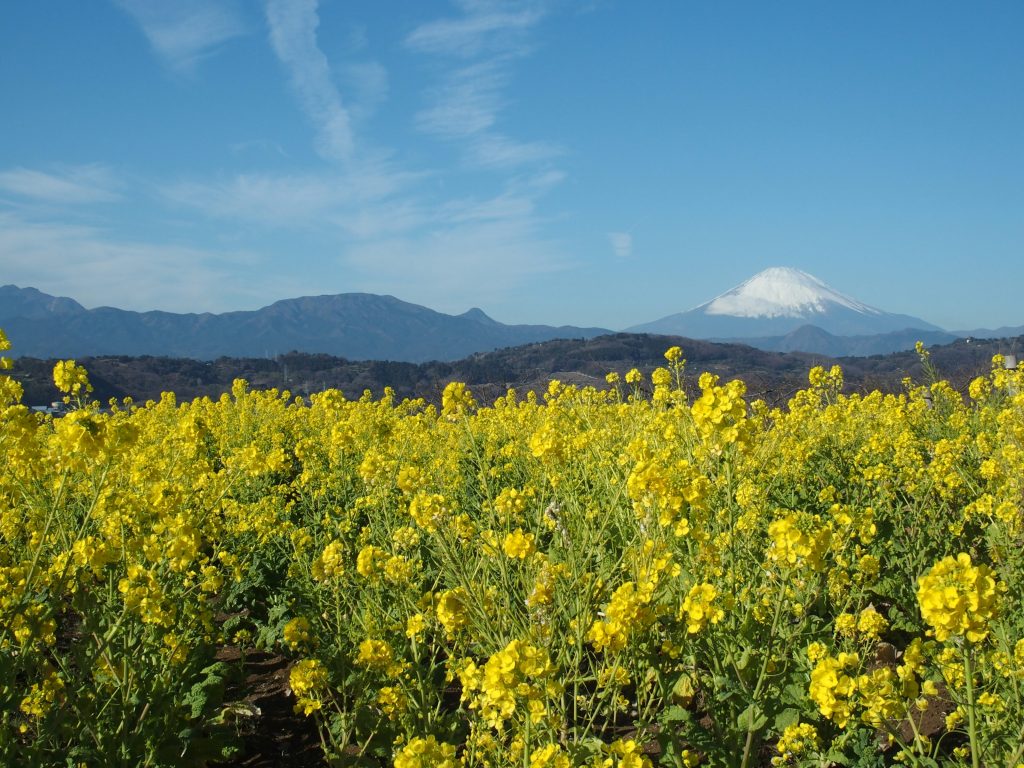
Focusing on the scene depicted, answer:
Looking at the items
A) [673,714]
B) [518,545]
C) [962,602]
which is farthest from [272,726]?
[962,602]

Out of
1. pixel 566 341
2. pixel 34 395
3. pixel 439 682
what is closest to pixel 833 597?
pixel 439 682

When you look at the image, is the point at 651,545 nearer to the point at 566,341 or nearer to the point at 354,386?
the point at 354,386

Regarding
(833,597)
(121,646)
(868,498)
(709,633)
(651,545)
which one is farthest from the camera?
(868,498)

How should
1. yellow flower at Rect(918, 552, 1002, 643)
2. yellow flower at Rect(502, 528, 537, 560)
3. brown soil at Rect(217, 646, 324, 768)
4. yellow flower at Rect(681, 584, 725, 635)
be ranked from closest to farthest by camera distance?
yellow flower at Rect(918, 552, 1002, 643), yellow flower at Rect(681, 584, 725, 635), yellow flower at Rect(502, 528, 537, 560), brown soil at Rect(217, 646, 324, 768)

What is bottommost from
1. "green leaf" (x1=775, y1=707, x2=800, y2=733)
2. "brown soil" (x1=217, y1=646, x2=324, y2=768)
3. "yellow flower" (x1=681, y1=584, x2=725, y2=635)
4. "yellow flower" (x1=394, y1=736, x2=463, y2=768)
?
"brown soil" (x1=217, y1=646, x2=324, y2=768)

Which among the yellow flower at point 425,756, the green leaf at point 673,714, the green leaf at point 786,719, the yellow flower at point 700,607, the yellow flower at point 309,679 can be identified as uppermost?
the yellow flower at point 700,607

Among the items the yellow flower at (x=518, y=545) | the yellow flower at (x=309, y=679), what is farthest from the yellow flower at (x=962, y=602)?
the yellow flower at (x=309, y=679)

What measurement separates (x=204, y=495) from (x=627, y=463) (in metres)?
2.55

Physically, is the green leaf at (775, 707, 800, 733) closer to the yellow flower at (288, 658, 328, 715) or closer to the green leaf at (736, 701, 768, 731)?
the green leaf at (736, 701, 768, 731)

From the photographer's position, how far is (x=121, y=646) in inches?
127

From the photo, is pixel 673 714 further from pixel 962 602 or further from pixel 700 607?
pixel 962 602

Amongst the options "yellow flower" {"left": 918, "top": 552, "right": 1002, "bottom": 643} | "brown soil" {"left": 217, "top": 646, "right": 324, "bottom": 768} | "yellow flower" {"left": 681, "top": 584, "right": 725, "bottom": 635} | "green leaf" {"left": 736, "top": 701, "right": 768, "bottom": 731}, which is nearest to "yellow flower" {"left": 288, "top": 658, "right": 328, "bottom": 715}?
"brown soil" {"left": 217, "top": 646, "right": 324, "bottom": 768}

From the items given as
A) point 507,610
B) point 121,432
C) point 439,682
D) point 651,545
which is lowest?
point 439,682

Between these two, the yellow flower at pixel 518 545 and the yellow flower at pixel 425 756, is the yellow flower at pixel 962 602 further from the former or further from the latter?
the yellow flower at pixel 425 756
